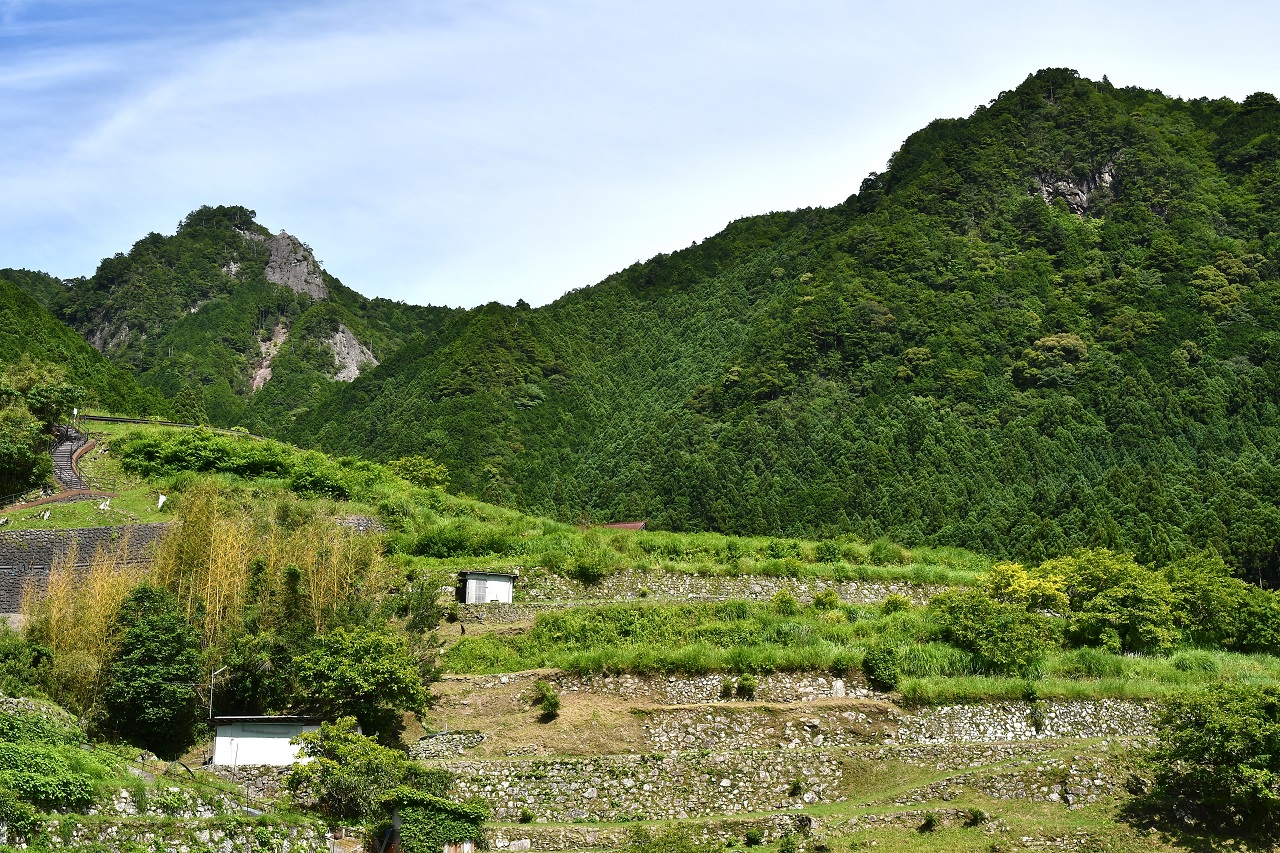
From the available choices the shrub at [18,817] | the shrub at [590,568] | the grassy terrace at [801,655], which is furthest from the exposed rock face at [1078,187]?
the shrub at [18,817]

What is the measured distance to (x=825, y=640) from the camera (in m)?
39.0

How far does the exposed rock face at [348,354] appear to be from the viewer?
461ft

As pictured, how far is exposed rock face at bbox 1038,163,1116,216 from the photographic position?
359ft

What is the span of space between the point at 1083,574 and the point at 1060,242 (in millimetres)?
62167

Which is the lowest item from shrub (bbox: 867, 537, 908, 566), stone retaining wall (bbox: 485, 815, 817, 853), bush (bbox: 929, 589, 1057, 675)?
stone retaining wall (bbox: 485, 815, 817, 853)

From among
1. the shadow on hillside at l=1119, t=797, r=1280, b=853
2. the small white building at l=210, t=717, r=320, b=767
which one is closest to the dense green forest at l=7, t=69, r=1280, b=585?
the shadow on hillside at l=1119, t=797, r=1280, b=853

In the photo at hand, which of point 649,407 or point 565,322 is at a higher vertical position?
point 565,322

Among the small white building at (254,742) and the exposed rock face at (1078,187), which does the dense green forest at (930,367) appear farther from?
the small white building at (254,742)

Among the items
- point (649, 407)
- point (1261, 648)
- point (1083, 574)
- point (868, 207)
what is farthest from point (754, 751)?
point (868, 207)

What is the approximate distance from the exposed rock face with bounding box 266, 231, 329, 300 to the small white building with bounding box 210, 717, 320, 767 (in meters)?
136

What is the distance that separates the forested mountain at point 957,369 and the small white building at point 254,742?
120 ft

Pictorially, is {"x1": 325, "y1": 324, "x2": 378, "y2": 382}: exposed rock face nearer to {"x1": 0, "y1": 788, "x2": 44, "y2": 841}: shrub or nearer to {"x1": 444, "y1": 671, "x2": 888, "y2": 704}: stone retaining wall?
{"x1": 444, "y1": 671, "x2": 888, "y2": 704}: stone retaining wall

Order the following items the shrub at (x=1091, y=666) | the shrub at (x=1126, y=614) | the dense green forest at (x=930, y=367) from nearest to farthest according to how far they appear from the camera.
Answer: the shrub at (x=1091, y=666) < the shrub at (x=1126, y=614) < the dense green forest at (x=930, y=367)

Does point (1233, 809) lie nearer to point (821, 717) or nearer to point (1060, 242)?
point (821, 717)
